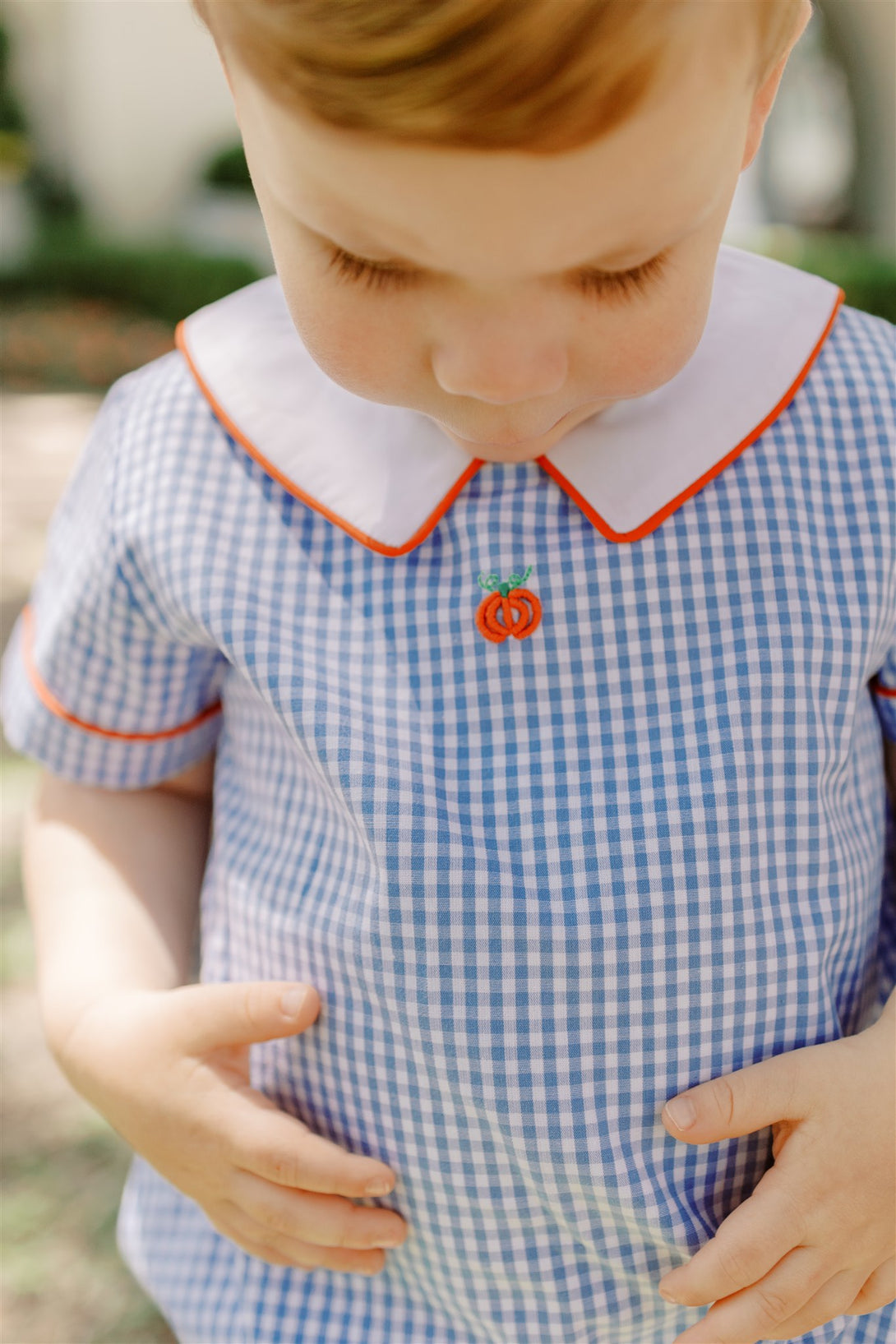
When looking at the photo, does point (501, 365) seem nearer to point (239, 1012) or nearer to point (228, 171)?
point (239, 1012)

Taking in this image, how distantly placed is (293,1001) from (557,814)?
207 mm

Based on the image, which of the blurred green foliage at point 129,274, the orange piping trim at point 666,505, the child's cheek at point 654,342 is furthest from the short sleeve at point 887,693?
the blurred green foliage at point 129,274

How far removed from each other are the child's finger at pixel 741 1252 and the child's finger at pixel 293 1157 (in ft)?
0.62

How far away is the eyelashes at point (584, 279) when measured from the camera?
0.55 metres

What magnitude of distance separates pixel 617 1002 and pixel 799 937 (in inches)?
4.7

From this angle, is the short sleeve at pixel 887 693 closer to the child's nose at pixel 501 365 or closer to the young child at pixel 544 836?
the young child at pixel 544 836

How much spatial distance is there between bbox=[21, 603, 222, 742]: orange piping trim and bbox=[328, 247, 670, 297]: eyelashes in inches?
17.2

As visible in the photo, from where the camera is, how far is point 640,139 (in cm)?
48

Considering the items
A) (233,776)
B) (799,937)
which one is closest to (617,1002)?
(799,937)

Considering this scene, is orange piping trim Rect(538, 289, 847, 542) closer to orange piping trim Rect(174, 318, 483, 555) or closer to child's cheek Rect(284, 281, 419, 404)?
orange piping trim Rect(174, 318, 483, 555)

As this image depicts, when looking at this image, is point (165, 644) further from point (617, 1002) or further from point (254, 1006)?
point (617, 1002)

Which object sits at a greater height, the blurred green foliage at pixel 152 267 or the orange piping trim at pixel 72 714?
the blurred green foliage at pixel 152 267

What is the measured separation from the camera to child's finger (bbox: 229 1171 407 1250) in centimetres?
79

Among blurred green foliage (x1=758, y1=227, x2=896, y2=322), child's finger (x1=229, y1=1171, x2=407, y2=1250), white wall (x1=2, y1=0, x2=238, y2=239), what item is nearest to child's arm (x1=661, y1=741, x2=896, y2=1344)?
child's finger (x1=229, y1=1171, x2=407, y2=1250)
